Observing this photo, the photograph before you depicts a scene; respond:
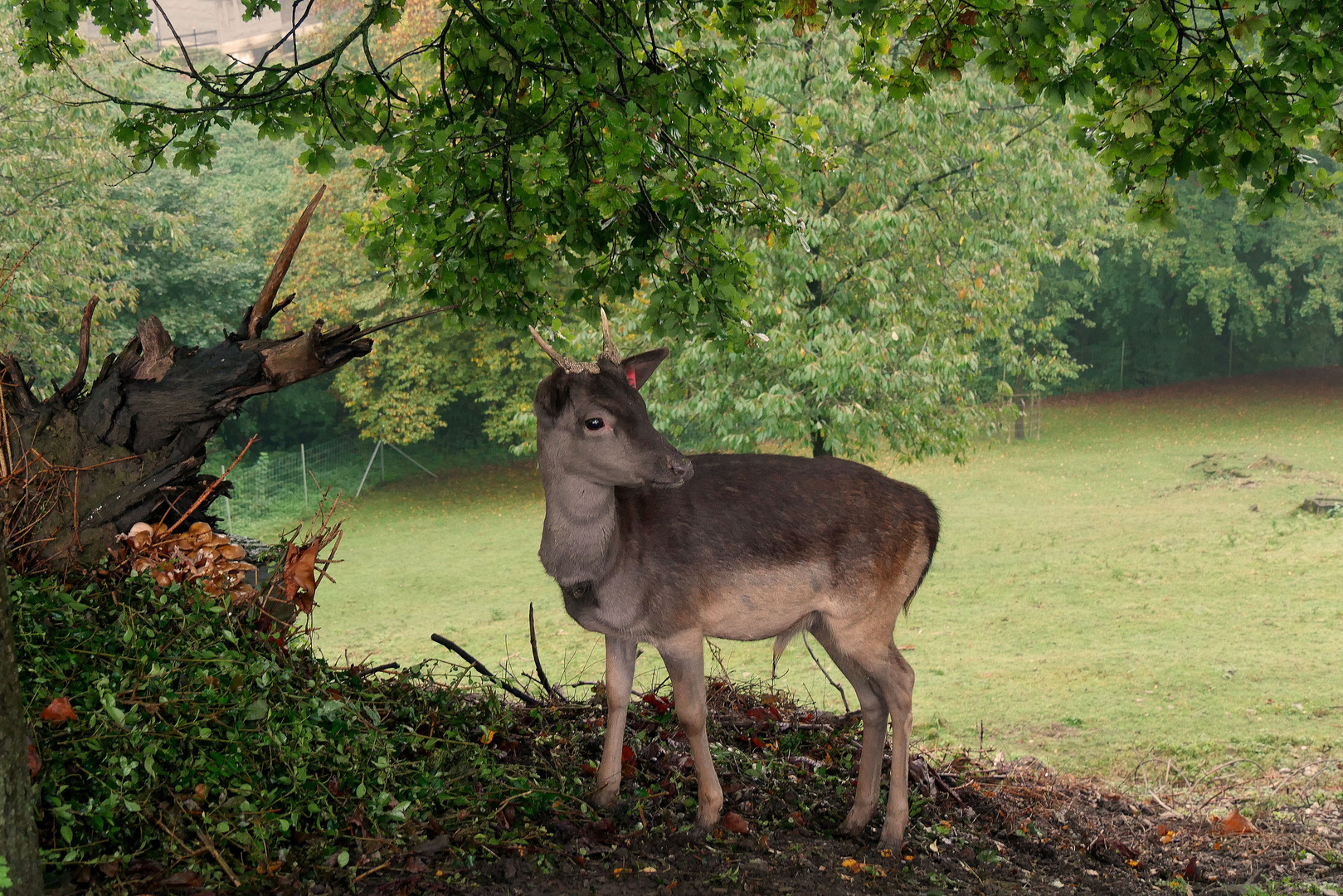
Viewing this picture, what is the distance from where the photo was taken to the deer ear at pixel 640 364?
5.91 m

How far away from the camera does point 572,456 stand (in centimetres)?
572

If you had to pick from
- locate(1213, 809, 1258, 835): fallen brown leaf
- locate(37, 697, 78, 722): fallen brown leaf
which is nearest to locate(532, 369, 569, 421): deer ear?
locate(37, 697, 78, 722): fallen brown leaf

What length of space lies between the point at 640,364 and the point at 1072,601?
44.9 feet

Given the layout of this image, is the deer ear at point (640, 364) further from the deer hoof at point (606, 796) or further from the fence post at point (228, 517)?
the fence post at point (228, 517)

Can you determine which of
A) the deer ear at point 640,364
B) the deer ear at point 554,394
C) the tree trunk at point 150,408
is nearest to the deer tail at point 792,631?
the deer ear at point 640,364

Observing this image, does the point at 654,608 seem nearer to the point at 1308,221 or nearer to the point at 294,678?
the point at 294,678

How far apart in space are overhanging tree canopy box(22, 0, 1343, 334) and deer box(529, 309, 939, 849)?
4.46 feet

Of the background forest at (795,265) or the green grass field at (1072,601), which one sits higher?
the background forest at (795,265)

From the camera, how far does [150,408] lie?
21.2 feet

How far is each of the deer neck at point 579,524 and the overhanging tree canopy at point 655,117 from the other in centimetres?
167

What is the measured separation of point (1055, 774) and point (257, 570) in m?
6.46

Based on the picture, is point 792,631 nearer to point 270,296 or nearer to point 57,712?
point 270,296

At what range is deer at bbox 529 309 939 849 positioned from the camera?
5.66m

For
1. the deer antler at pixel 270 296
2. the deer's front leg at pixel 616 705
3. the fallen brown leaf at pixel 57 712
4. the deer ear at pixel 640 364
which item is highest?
the deer antler at pixel 270 296
